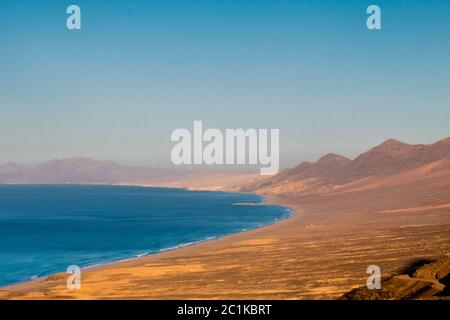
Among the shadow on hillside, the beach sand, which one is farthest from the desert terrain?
the shadow on hillside

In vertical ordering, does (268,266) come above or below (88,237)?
above

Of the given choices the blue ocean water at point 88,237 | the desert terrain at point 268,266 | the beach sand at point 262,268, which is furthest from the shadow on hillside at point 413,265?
the blue ocean water at point 88,237

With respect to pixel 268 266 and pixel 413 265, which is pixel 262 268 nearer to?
pixel 268 266

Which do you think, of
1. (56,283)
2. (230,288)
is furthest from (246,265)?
(56,283)

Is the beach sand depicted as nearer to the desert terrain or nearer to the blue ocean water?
the desert terrain

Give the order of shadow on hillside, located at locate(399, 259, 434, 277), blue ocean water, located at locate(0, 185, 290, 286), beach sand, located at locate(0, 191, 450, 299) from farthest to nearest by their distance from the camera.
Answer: blue ocean water, located at locate(0, 185, 290, 286) < shadow on hillside, located at locate(399, 259, 434, 277) < beach sand, located at locate(0, 191, 450, 299)

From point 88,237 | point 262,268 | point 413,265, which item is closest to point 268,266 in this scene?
point 262,268

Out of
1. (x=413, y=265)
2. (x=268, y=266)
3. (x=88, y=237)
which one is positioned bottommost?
(x=88, y=237)
